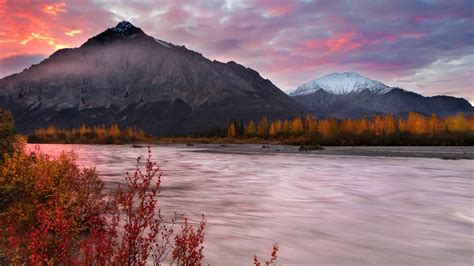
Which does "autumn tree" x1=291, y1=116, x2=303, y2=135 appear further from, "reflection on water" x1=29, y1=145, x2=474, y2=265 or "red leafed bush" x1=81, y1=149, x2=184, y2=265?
"red leafed bush" x1=81, y1=149, x2=184, y2=265

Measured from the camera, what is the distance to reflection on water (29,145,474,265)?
13508 mm

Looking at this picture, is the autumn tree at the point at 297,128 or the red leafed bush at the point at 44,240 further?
the autumn tree at the point at 297,128

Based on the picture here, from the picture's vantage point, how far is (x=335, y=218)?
1969 centimetres

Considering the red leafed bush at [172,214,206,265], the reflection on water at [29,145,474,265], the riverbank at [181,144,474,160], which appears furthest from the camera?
the riverbank at [181,144,474,160]

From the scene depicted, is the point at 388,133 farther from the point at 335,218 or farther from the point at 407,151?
the point at 335,218

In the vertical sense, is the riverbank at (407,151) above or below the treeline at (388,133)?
below

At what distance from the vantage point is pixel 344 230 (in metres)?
16.9

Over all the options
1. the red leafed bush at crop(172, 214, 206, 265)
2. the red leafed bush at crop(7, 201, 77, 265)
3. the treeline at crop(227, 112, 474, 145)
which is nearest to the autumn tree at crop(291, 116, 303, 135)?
the treeline at crop(227, 112, 474, 145)

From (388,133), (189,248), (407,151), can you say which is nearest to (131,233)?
(189,248)

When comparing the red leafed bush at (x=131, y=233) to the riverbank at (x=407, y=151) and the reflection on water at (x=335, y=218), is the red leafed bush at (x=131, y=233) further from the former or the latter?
the riverbank at (x=407, y=151)

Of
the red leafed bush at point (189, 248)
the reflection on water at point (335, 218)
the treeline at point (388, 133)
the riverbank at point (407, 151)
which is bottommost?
the reflection on water at point (335, 218)

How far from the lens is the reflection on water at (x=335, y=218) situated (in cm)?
1351

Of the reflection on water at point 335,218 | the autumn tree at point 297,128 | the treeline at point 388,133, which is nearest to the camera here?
the reflection on water at point 335,218

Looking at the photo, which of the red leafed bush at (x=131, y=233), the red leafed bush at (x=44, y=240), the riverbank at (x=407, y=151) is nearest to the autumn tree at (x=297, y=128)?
the riverbank at (x=407, y=151)
